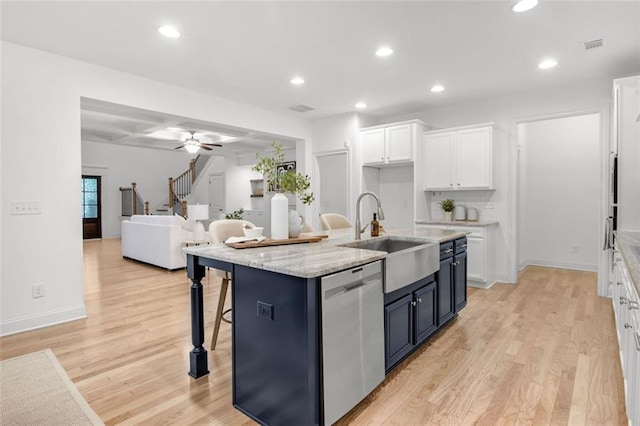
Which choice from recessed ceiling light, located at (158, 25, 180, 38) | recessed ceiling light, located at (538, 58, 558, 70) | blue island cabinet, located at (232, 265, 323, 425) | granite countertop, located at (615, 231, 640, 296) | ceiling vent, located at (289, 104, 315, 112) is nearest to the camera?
granite countertop, located at (615, 231, 640, 296)

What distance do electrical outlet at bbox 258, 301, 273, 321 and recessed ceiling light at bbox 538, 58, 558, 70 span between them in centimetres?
376

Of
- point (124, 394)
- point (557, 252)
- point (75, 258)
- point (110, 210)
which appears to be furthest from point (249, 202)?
point (124, 394)

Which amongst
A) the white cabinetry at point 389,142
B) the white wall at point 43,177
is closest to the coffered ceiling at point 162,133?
the white cabinetry at point 389,142

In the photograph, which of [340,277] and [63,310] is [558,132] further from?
[63,310]

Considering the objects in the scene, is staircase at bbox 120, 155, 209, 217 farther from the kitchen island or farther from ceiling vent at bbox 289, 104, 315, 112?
the kitchen island

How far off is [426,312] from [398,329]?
0.49 metres

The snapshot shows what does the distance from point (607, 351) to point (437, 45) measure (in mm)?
2882

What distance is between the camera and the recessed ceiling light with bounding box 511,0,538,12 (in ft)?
8.21

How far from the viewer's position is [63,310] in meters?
3.42

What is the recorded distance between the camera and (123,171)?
→ 11422 millimetres

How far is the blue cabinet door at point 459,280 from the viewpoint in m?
3.26

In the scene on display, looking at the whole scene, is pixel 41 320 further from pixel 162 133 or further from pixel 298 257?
pixel 162 133

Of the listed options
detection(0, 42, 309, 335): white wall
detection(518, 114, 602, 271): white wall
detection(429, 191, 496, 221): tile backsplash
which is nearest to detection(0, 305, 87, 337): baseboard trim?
detection(0, 42, 309, 335): white wall

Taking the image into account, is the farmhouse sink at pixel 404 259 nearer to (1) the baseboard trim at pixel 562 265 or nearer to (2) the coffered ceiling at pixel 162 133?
(2) the coffered ceiling at pixel 162 133
